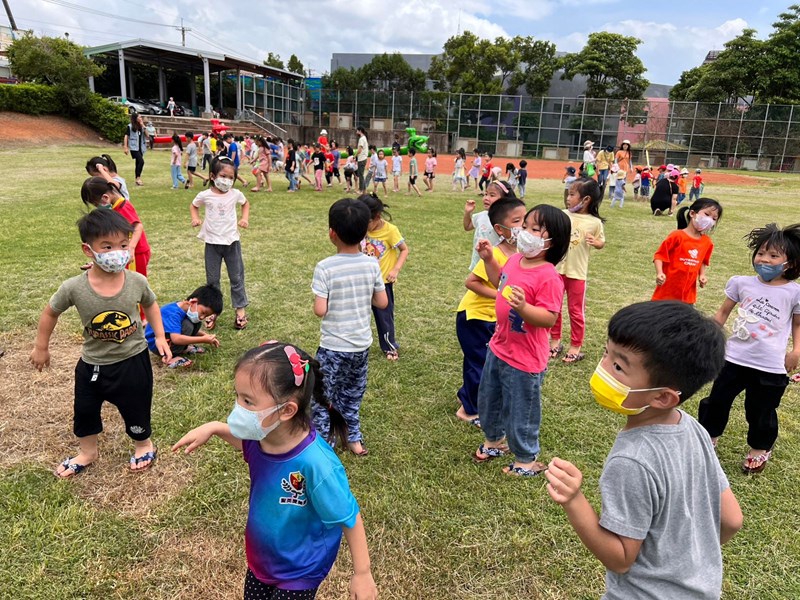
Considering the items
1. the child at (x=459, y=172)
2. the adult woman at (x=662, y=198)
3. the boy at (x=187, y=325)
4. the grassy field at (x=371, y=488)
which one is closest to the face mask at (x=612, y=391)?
the grassy field at (x=371, y=488)

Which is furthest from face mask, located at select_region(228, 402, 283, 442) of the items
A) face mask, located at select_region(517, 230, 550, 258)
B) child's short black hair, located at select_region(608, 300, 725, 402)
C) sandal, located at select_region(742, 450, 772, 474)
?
sandal, located at select_region(742, 450, 772, 474)

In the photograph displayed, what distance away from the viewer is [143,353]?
311 centimetres

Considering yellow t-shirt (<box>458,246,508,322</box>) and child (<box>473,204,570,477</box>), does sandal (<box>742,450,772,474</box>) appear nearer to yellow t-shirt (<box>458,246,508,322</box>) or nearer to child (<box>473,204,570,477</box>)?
child (<box>473,204,570,477</box>)

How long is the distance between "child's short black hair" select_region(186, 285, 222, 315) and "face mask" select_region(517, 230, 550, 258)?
3.14 meters

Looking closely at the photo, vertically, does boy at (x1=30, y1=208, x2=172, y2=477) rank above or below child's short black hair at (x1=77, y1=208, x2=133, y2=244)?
below

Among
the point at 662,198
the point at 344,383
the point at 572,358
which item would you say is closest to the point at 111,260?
the point at 344,383

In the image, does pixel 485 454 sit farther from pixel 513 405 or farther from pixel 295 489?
pixel 295 489

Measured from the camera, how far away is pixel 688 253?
4457 millimetres

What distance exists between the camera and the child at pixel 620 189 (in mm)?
15617

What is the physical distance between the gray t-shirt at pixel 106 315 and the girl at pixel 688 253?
4.02 meters

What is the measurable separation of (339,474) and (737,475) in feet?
9.82

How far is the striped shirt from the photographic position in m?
3.12

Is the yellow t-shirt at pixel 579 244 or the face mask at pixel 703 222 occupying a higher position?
the face mask at pixel 703 222

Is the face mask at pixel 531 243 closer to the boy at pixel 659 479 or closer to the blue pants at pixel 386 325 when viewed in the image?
the boy at pixel 659 479
